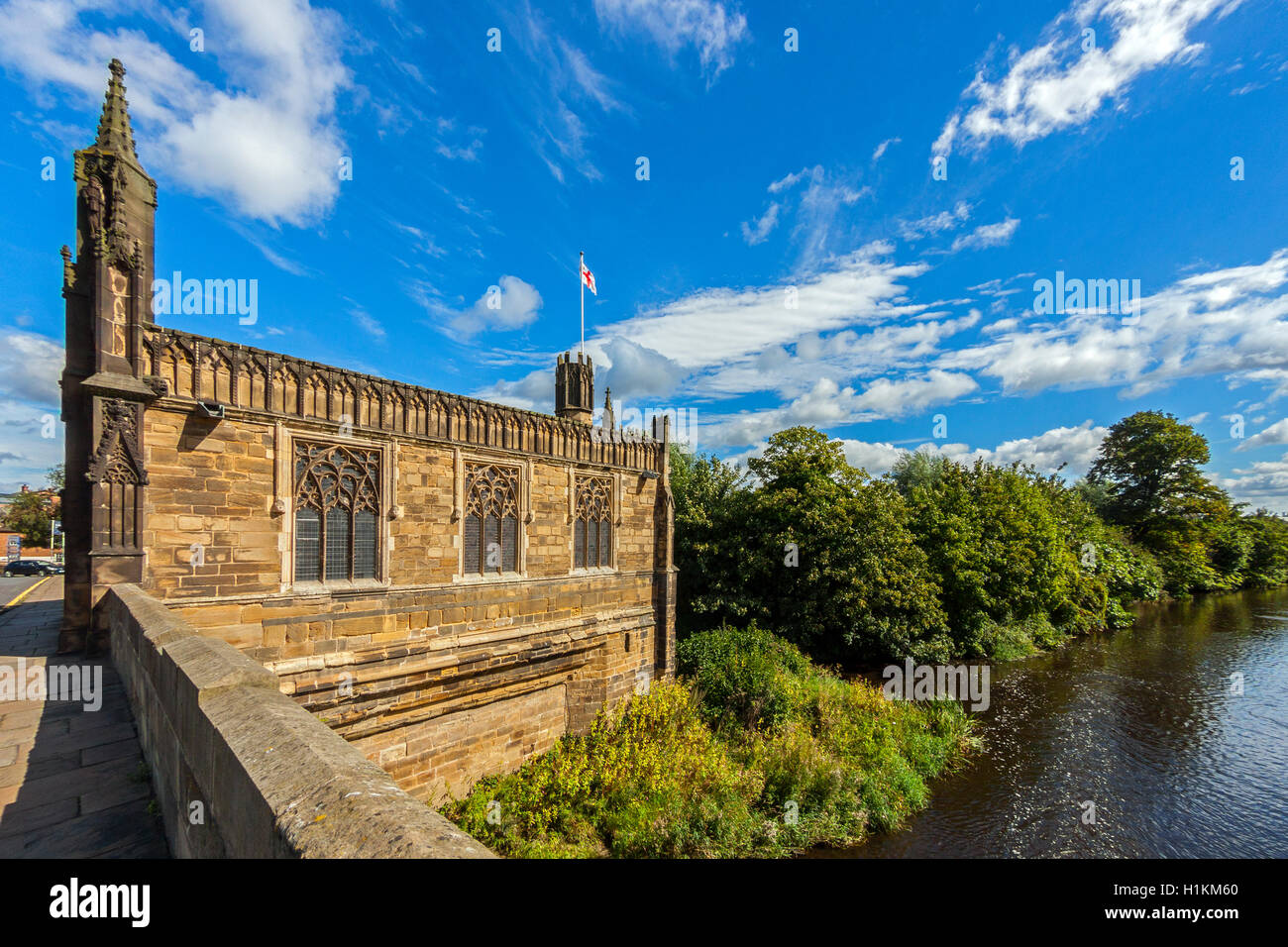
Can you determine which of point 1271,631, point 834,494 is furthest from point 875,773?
point 1271,631

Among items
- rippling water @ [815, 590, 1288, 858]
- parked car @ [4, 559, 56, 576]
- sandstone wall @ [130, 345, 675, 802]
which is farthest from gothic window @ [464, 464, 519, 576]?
parked car @ [4, 559, 56, 576]

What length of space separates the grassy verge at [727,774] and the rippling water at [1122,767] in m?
0.92

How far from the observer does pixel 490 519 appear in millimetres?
12562

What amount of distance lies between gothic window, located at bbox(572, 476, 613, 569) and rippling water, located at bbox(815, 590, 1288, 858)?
29.7 ft

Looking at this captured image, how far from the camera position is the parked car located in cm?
2900

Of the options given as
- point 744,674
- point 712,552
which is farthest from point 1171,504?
point 744,674

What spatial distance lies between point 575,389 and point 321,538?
859cm

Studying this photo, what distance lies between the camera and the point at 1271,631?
93.7 ft

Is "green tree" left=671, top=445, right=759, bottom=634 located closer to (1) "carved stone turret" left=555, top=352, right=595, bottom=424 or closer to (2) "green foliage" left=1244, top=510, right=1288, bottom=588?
(1) "carved stone turret" left=555, top=352, right=595, bottom=424

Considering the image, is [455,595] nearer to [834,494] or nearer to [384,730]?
[384,730]

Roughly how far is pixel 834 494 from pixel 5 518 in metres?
66.4

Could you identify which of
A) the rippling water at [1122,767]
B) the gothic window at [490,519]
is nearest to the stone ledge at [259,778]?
the gothic window at [490,519]

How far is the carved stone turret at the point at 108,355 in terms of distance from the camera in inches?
289

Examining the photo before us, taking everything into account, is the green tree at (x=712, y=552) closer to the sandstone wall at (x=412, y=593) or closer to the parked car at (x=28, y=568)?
the sandstone wall at (x=412, y=593)
